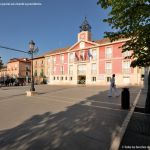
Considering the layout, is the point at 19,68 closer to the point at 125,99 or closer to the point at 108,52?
the point at 108,52

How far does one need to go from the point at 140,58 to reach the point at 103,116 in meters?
2.94

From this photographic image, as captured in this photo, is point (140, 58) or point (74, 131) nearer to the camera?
point (74, 131)

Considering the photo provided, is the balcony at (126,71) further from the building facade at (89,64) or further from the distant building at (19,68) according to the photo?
the distant building at (19,68)

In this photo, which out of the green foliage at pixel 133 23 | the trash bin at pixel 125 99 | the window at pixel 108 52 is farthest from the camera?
the window at pixel 108 52

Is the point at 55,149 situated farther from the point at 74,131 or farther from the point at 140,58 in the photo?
the point at 140,58

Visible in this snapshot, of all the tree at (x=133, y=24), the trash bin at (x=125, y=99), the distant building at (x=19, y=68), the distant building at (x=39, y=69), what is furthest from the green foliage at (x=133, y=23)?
the distant building at (x=19, y=68)

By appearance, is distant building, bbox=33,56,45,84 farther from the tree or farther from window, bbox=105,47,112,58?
the tree

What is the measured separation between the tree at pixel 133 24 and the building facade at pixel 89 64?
85.9 feet

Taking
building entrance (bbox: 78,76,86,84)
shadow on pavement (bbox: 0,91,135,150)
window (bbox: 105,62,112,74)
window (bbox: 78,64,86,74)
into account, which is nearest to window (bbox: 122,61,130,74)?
window (bbox: 105,62,112,74)

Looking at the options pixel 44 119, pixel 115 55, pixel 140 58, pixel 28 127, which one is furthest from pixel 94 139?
pixel 115 55

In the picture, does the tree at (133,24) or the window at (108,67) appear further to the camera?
the window at (108,67)

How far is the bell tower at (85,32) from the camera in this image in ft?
146

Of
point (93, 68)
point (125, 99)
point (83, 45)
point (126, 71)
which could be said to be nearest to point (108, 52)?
point (93, 68)

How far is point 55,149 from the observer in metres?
4.04
